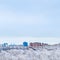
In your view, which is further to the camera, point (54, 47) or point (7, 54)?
point (54, 47)

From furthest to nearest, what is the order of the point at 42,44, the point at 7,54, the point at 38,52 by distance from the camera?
the point at 42,44 < the point at 38,52 < the point at 7,54

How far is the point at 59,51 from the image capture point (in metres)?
31.5

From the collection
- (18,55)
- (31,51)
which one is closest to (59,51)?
(31,51)

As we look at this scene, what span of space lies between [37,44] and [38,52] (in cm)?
451

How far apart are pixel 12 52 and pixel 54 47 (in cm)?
702

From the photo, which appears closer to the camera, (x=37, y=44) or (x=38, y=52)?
(x=38, y=52)

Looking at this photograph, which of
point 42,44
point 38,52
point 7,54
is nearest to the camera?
point 7,54

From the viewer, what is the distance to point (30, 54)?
2919 centimetres

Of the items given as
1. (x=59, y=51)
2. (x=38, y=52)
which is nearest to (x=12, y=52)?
(x=38, y=52)

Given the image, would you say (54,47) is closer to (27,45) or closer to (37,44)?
(37,44)

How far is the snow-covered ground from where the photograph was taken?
90.3ft

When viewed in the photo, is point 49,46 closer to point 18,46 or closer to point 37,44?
point 37,44

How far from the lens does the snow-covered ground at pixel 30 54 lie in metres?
27.5

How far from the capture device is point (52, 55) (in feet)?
99.7
